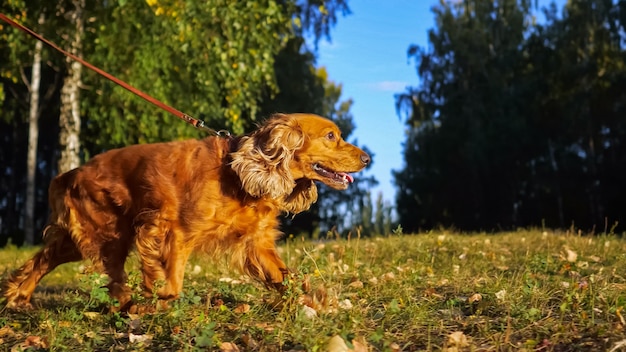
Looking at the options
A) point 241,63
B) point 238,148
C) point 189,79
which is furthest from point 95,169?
point 189,79

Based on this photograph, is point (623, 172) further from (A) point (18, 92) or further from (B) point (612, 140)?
(A) point (18, 92)

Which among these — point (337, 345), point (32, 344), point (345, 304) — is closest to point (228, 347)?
point (337, 345)

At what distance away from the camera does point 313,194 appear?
181 inches

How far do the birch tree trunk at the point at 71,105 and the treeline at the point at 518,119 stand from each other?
16830 mm

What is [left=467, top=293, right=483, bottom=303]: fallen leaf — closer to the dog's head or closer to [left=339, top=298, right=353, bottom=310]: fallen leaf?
[left=339, top=298, right=353, bottom=310]: fallen leaf

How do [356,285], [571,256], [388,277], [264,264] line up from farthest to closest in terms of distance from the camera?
[571,256] < [388,277] < [356,285] < [264,264]

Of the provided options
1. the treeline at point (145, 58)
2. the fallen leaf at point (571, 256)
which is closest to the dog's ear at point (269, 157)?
the fallen leaf at point (571, 256)

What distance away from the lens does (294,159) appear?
169 inches

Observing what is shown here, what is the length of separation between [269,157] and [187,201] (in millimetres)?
549

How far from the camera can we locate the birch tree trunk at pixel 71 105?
11547 mm

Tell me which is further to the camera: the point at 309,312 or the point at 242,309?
the point at 242,309

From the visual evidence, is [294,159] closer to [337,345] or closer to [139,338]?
[139,338]

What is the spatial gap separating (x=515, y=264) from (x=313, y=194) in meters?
2.08

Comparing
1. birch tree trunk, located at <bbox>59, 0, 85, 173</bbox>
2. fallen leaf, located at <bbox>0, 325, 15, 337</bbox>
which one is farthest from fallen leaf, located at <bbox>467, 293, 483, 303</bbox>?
birch tree trunk, located at <bbox>59, 0, 85, 173</bbox>
